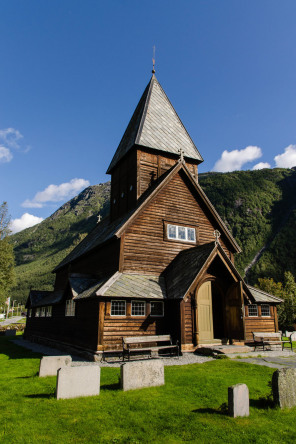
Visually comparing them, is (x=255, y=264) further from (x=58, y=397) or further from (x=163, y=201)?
(x=58, y=397)

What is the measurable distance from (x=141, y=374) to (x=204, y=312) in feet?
30.3

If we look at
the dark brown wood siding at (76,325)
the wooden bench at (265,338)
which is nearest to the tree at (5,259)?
the dark brown wood siding at (76,325)

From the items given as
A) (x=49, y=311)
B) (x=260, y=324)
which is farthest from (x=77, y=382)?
(x=49, y=311)

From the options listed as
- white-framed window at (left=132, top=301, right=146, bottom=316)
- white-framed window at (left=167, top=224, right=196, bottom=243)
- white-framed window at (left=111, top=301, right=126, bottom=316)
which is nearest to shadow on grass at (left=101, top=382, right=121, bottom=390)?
white-framed window at (left=111, top=301, right=126, bottom=316)

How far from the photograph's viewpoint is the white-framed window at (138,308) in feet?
54.5

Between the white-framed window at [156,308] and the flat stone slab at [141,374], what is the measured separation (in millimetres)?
7939

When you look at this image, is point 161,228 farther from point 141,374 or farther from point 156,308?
point 141,374

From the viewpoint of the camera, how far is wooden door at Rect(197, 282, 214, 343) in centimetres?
1712

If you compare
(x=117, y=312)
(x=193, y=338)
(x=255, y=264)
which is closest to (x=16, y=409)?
(x=117, y=312)

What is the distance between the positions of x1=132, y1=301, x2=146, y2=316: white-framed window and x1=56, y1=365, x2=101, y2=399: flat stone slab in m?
8.41

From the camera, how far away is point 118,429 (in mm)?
6051

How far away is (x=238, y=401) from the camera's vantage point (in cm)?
664

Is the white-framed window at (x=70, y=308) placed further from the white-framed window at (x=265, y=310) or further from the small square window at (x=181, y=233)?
the white-framed window at (x=265, y=310)

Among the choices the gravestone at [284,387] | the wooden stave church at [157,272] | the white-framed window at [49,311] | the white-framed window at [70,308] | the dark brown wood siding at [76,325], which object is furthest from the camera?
the white-framed window at [49,311]
